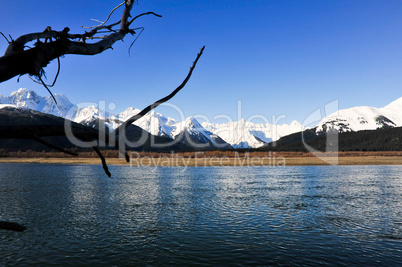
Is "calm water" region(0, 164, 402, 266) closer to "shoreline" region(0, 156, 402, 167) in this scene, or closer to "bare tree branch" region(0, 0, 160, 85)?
"bare tree branch" region(0, 0, 160, 85)

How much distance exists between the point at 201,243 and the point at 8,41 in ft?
54.6

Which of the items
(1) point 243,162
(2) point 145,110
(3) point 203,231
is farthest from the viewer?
(1) point 243,162

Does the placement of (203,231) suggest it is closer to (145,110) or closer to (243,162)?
(145,110)

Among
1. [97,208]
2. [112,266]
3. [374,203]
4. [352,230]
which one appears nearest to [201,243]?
[112,266]

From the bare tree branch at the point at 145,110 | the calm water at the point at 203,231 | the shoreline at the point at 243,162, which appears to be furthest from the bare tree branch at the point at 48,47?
the shoreline at the point at 243,162

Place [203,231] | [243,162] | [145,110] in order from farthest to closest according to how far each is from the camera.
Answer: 1. [243,162]
2. [203,231]
3. [145,110]

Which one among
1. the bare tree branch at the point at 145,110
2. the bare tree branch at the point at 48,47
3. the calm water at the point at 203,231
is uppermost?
the bare tree branch at the point at 48,47

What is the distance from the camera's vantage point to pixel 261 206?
29.0 meters

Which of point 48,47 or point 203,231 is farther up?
point 48,47

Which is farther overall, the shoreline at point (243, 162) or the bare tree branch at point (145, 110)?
the shoreline at point (243, 162)

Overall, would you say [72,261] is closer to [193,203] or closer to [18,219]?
[18,219]

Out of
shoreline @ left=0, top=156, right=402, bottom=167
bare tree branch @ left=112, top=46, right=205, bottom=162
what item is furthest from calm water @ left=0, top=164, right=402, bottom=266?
shoreline @ left=0, top=156, right=402, bottom=167

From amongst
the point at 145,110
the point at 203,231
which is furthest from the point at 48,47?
the point at 203,231

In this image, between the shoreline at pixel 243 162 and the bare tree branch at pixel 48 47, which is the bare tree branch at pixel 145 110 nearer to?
the bare tree branch at pixel 48 47
